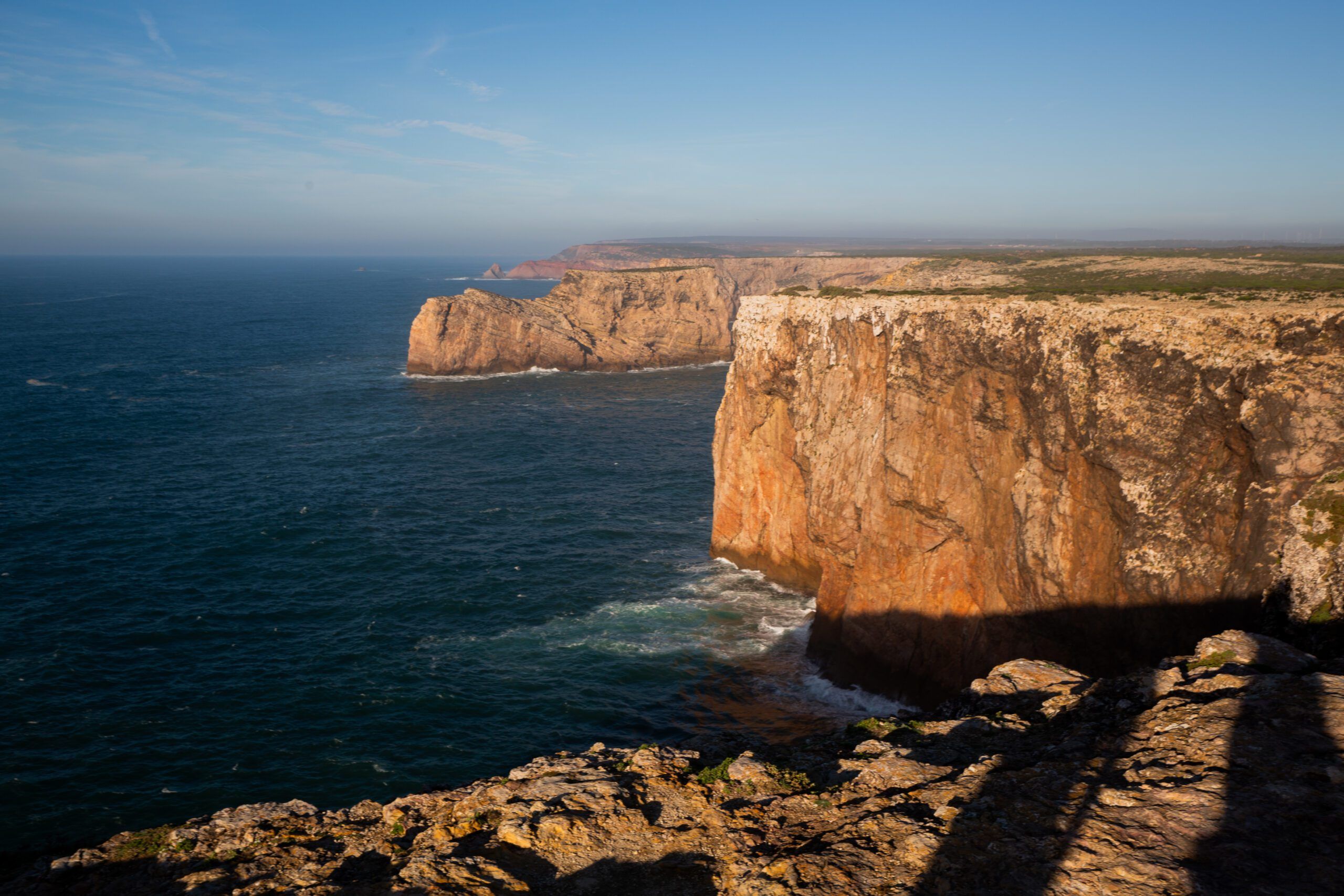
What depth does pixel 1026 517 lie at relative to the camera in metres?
33.3

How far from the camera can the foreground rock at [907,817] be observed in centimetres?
1325

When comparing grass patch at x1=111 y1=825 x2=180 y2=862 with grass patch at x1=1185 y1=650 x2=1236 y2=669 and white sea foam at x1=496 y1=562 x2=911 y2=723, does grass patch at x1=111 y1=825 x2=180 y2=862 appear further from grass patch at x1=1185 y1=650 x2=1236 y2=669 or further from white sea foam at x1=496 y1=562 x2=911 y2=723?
grass patch at x1=1185 y1=650 x2=1236 y2=669

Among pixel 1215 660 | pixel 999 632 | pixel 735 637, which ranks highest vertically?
pixel 1215 660

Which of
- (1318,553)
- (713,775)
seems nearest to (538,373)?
(713,775)

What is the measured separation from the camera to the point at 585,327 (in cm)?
13538

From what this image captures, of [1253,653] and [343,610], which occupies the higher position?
[1253,653]

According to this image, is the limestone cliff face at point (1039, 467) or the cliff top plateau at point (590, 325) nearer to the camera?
the limestone cliff face at point (1039, 467)

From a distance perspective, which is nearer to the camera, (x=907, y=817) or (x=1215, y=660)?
(x=907, y=817)

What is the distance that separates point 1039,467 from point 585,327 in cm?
10913

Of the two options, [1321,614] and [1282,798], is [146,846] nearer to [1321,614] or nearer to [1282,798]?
[1282,798]

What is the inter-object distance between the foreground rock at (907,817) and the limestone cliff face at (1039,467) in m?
8.33

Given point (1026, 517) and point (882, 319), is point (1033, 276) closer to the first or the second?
point (882, 319)

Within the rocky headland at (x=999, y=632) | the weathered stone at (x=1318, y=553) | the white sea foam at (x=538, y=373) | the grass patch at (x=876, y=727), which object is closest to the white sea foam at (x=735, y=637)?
the rocky headland at (x=999, y=632)

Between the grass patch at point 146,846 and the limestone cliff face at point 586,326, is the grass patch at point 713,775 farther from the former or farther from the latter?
the limestone cliff face at point 586,326
